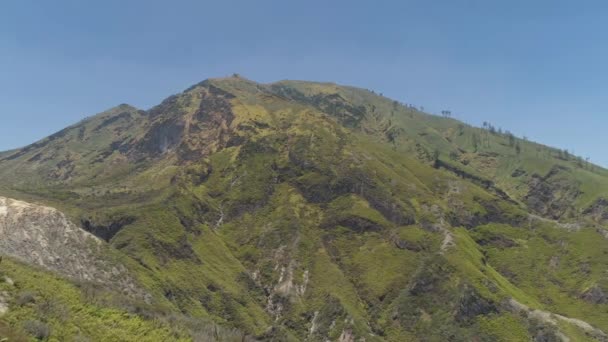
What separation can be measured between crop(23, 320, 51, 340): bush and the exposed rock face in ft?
394

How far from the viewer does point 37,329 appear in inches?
1471

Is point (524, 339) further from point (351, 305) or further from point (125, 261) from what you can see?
point (125, 261)

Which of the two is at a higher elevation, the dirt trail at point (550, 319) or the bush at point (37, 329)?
the bush at point (37, 329)

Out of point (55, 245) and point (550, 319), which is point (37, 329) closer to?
point (55, 245)

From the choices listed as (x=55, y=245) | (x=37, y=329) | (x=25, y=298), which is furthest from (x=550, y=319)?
(x=37, y=329)

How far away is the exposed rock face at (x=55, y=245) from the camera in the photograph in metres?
154

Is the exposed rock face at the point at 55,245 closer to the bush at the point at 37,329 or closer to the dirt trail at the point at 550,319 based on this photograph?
the bush at the point at 37,329

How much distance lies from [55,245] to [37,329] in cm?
13983

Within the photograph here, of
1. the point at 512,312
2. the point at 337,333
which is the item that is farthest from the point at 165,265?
the point at 512,312

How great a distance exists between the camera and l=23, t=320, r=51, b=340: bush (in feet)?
121

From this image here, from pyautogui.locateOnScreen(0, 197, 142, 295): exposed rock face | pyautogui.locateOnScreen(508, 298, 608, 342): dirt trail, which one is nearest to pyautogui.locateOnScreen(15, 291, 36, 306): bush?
pyautogui.locateOnScreen(0, 197, 142, 295): exposed rock face

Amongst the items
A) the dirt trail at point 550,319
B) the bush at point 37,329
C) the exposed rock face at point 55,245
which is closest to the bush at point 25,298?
the bush at point 37,329

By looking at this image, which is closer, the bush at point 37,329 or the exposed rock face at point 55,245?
the bush at point 37,329

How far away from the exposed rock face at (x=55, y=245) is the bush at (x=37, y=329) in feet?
394
